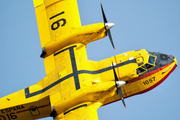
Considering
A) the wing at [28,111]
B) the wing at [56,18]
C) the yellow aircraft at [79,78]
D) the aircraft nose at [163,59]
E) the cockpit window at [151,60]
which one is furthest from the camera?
the wing at [56,18]

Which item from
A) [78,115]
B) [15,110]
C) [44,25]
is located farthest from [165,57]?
[15,110]

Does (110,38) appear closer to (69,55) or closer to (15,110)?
(69,55)

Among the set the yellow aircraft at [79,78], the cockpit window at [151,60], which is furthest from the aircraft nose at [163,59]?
the cockpit window at [151,60]

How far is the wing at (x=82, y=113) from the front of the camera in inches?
1164

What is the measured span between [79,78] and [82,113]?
10.8ft

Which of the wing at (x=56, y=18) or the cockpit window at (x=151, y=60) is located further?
the wing at (x=56, y=18)

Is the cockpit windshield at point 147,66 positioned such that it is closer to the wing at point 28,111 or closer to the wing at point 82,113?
the wing at point 82,113

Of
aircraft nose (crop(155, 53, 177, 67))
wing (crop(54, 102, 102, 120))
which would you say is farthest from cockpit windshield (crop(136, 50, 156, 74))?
wing (crop(54, 102, 102, 120))

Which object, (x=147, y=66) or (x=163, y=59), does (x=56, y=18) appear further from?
(x=163, y=59)

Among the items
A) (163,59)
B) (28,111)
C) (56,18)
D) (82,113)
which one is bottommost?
(82,113)

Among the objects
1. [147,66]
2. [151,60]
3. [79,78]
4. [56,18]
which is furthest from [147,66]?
[56,18]

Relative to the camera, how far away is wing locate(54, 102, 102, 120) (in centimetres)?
2958

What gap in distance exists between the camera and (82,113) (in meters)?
29.7

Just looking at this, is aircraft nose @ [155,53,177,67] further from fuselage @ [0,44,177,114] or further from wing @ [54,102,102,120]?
wing @ [54,102,102,120]
